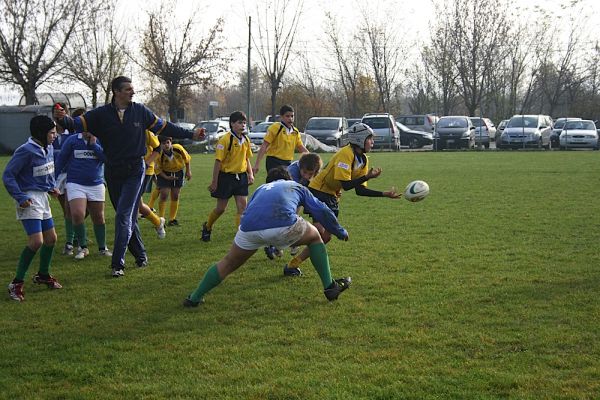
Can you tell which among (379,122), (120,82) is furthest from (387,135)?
(120,82)

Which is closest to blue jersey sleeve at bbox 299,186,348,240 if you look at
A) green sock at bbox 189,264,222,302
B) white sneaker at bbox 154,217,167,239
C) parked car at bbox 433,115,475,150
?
green sock at bbox 189,264,222,302

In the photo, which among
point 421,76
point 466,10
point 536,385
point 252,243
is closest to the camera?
point 536,385

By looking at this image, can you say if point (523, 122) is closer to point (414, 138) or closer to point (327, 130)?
point (414, 138)

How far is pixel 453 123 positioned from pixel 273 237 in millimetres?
32408

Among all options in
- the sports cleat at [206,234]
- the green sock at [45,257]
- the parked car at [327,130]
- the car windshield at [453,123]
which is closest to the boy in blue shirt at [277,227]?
the green sock at [45,257]

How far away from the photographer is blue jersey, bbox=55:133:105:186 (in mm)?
8836

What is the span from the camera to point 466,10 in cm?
5219

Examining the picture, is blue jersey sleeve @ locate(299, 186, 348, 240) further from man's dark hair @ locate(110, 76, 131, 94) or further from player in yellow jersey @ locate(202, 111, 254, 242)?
player in yellow jersey @ locate(202, 111, 254, 242)

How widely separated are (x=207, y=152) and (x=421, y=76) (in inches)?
989

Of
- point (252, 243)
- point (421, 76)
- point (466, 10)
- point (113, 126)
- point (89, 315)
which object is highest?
point (466, 10)

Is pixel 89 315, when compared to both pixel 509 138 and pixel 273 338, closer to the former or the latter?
pixel 273 338

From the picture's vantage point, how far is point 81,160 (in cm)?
886

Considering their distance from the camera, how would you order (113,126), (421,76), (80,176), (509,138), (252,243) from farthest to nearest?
(421,76), (509,138), (80,176), (113,126), (252,243)

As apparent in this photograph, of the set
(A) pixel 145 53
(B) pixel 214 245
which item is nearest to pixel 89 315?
(B) pixel 214 245
